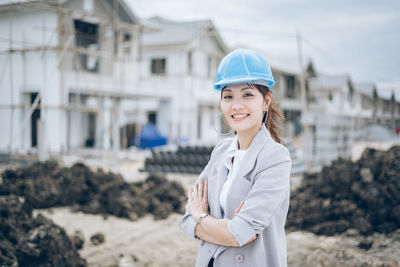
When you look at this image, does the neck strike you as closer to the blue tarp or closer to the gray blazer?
the gray blazer

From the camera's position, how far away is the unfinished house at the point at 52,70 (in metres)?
13.0

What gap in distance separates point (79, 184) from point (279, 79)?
23.8m

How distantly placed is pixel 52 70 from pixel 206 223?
43.8 feet

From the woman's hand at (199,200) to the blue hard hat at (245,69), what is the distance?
56cm

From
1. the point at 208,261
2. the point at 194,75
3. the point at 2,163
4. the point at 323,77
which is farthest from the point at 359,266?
the point at 323,77

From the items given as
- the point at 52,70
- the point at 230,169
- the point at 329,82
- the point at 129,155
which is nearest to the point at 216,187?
the point at 230,169

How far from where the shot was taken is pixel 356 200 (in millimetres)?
6395

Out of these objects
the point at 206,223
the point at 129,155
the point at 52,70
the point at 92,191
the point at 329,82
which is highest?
the point at 329,82

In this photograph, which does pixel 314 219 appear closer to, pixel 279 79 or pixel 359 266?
pixel 359 266

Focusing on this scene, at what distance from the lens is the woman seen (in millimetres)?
1810

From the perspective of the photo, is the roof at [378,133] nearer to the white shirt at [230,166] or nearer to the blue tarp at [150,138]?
the blue tarp at [150,138]

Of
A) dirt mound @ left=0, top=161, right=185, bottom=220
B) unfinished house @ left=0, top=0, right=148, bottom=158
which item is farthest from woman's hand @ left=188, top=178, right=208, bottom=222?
unfinished house @ left=0, top=0, right=148, bottom=158

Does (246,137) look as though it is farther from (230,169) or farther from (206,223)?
(206,223)

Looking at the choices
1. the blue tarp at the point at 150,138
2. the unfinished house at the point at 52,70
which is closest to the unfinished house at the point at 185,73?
the blue tarp at the point at 150,138
